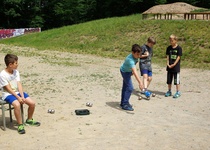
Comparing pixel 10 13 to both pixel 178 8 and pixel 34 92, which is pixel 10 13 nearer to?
pixel 178 8

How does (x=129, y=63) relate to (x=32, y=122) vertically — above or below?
above

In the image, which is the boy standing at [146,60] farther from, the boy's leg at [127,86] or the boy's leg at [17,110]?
the boy's leg at [17,110]

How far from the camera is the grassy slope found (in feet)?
57.0

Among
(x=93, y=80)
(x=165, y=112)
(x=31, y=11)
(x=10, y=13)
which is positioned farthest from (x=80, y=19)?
(x=165, y=112)

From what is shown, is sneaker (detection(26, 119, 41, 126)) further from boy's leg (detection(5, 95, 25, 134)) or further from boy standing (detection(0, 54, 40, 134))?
boy's leg (detection(5, 95, 25, 134))

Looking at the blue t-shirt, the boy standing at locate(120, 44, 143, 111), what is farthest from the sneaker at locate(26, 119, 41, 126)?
the blue t-shirt

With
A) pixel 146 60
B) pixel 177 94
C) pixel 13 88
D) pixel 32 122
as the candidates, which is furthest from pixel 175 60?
pixel 13 88

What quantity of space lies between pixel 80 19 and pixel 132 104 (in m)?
52.6

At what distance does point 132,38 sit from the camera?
22266mm

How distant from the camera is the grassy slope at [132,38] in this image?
17359 millimetres

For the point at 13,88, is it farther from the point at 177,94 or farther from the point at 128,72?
the point at 177,94

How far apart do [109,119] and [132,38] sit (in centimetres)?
1641

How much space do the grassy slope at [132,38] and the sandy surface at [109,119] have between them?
6592 mm

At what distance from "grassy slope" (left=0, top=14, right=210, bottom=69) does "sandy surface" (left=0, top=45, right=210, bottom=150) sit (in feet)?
21.6
